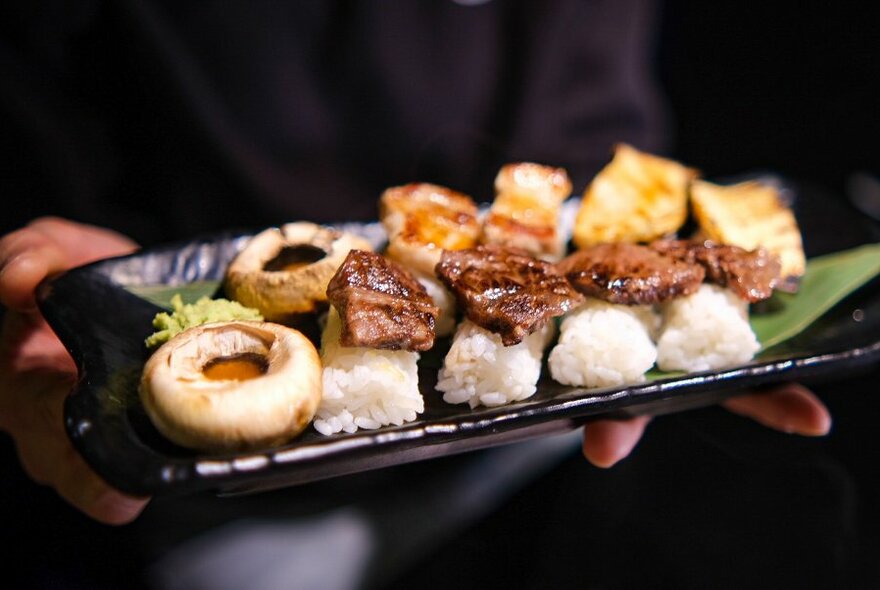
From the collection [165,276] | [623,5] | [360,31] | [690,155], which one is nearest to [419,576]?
[165,276]

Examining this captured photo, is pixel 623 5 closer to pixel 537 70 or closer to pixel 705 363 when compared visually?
pixel 537 70

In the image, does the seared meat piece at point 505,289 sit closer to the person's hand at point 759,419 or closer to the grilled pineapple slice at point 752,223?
the person's hand at point 759,419

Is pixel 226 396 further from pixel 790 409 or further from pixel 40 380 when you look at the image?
pixel 790 409

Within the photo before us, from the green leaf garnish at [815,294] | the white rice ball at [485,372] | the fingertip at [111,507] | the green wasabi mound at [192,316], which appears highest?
the green wasabi mound at [192,316]

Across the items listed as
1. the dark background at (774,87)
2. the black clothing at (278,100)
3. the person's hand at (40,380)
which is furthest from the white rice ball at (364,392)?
the dark background at (774,87)

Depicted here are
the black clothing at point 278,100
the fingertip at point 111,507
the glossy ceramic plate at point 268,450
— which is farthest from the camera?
the black clothing at point 278,100

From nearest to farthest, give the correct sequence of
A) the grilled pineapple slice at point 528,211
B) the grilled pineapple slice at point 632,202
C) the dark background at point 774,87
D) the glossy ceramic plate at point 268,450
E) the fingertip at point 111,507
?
the glossy ceramic plate at point 268,450 → the fingertip at point 111,507 → the grilled pineapple slice at point 528,211 → the grilled pineapple slice at point 632,202 → the dark background at point 774,87
